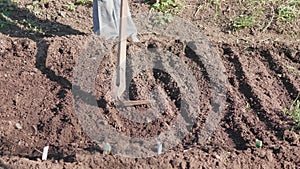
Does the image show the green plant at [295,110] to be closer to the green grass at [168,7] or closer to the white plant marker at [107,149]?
the white plant marker at [107,149]

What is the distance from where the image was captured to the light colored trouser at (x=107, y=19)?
571 cm

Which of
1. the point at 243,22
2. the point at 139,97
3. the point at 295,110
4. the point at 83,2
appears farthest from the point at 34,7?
the point at 295,110

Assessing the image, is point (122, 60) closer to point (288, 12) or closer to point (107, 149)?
point (107, 149)

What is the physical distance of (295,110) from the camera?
15.6 feet

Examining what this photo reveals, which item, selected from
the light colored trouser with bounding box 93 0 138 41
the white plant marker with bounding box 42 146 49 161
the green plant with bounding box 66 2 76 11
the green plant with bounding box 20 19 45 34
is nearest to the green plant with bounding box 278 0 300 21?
the light colored trouser with bounding box 93 0 138 41

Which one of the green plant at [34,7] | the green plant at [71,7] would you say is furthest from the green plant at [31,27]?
the green plant at [71,7]

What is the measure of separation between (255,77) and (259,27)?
1.07 m

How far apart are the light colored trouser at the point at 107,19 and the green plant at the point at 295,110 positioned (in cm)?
166

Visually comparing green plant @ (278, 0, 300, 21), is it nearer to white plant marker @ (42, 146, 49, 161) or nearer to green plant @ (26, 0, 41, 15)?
green plant @ (26, 0, 41, 15)

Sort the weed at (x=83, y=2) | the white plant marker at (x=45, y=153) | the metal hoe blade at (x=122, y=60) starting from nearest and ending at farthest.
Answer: the white plant marker at (x=45, y=153)
the metal hoe blade at (x=122, y=60)
the weed at (x=83, y=2)

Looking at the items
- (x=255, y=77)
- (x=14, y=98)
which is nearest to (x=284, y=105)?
(x=255, y=77)

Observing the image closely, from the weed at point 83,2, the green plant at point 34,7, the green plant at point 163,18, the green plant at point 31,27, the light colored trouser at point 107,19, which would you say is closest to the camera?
the light colored trouser at point 107,19

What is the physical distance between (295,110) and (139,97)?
1313 mm

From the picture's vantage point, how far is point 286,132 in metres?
4.45
